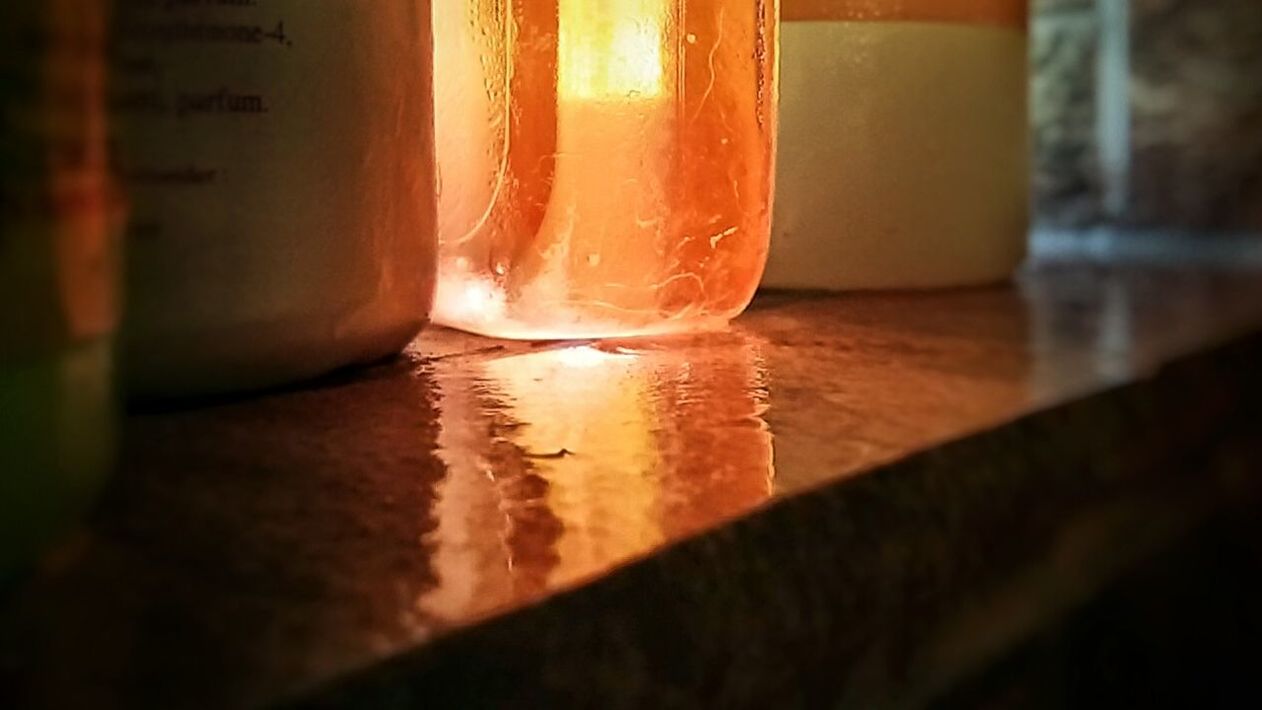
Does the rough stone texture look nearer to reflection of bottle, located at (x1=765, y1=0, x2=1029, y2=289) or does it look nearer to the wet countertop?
reflection of bottle, located at (x1=765, y1=0, x2=1029, y2=289)

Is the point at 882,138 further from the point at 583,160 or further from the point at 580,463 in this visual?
the point at 580,463

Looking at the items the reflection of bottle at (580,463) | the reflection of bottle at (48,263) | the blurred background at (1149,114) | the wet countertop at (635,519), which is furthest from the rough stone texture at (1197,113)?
the reflection of bottle at (48,263)

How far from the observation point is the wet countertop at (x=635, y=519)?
15 cm

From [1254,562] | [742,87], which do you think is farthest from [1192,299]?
[742,87]

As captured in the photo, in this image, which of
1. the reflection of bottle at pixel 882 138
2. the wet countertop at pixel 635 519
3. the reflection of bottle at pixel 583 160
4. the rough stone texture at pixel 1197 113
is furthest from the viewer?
the rough stone texture at pixel 1197 113

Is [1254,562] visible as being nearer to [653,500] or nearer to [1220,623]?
[1220,623]

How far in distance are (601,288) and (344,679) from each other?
8.8 inches

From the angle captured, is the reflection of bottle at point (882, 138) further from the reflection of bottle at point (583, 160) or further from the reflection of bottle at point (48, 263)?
the reflection of bottle at point (48, 263)

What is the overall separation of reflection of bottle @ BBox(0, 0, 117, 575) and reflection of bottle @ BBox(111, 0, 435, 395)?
0.07 meters

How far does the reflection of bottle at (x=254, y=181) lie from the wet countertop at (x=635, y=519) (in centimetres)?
1

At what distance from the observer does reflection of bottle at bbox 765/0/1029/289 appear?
0.48 metres

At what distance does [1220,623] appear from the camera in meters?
0.42

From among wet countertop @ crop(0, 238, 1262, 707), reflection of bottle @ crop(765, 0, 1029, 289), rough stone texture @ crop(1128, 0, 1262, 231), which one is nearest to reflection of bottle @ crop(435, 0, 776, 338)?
wet countertop @ crop(0, 238, 1262, 707)

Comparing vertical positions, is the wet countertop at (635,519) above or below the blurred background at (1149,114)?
below
